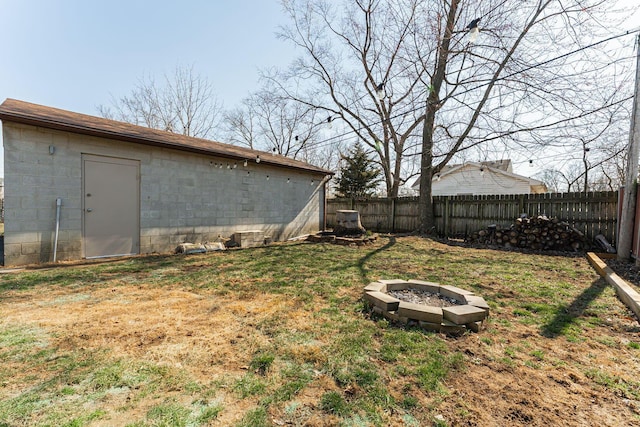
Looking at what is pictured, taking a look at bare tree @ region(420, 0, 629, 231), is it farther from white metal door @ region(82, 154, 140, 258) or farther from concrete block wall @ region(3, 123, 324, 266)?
white metal door @ region(82, 154, 140, 258)

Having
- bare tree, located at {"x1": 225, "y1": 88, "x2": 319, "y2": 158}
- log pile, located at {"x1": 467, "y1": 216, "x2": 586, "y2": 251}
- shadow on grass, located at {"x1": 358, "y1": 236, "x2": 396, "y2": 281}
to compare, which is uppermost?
bare tree, located at {"x1": 225, "y1": 88, "x2": 319, "y2": 158}

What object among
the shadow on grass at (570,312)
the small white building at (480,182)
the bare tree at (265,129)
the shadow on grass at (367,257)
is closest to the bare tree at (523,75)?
the shadow on grass at (367,257)

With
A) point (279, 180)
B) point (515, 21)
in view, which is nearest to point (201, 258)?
point (279, 180)

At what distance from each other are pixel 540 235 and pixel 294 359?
8164mm

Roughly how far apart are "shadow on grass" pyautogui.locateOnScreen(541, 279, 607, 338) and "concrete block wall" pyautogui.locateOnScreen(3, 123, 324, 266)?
708cm

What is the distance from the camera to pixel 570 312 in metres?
3.00

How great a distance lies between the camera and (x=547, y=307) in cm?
313

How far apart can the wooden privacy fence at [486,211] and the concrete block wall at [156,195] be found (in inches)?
129

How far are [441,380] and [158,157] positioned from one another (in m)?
6.97

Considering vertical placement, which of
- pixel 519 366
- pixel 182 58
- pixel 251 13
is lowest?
pixel 519 366

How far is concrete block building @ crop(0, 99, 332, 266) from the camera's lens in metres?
4.79

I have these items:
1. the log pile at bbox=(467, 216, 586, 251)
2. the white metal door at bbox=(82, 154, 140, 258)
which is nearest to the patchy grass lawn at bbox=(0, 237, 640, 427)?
the white metal door at bbox=(82, 154, 140, 258)

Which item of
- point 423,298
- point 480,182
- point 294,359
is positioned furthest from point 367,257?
point 480,182

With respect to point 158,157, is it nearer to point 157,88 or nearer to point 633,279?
point 633,279
